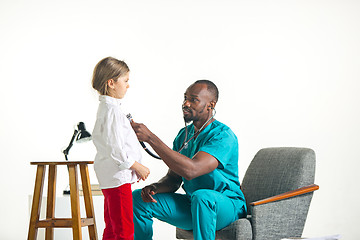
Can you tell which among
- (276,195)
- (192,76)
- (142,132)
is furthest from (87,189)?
(192,76)

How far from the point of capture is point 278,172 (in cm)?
238

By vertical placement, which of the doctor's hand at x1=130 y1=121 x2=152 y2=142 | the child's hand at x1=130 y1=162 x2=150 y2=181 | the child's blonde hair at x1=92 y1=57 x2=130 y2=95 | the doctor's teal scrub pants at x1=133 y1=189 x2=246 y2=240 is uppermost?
the child's blonde hair at x1=92 y1=57 x2=130 y2=95

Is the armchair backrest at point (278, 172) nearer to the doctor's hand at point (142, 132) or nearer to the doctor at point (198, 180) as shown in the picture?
the doctor at point (198, 180)

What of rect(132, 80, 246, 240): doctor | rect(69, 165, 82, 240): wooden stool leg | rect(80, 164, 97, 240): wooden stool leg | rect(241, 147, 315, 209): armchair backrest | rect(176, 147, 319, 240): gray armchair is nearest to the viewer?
rect(132, 80, 246, 240): doctor

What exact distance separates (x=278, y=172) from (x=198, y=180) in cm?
45

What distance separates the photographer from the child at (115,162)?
206 centimetres

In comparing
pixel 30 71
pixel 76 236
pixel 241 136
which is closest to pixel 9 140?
pixel 30 71

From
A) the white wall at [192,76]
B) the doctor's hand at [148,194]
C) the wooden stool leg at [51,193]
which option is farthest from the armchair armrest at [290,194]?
the white wall at [192,76]

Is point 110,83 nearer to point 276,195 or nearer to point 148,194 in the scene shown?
point 148,194

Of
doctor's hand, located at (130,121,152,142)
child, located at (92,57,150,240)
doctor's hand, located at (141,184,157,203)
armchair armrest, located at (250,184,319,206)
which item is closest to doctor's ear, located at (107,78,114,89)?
child, located at (92,57,150,240)

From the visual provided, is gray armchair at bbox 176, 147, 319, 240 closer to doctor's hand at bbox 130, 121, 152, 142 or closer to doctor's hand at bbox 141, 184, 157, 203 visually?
doctor's hand at bbox 141, 184, 157, 203

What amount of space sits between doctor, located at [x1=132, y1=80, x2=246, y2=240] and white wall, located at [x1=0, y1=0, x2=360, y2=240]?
5.06 feet

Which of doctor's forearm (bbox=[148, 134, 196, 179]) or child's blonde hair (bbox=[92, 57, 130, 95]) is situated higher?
child's blonde hair (bbox=[92, 57, 130, 95])

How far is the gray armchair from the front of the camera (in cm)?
210
